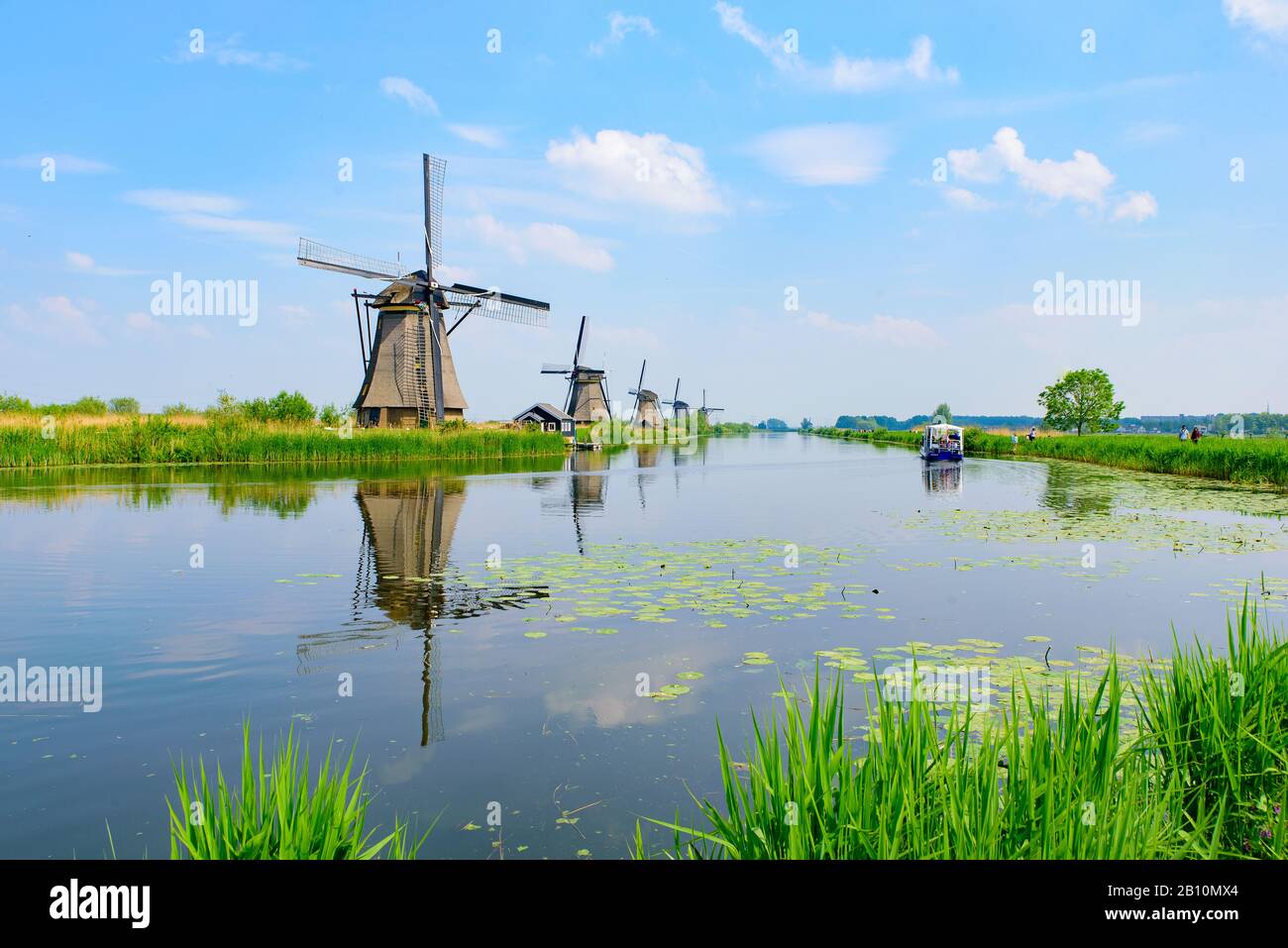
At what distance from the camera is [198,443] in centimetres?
3247

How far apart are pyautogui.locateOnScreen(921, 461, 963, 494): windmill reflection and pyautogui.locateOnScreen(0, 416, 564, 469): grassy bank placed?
23.3 metres

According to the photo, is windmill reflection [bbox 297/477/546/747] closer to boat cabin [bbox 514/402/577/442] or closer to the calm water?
the calm water

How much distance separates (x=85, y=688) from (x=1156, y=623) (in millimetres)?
9975

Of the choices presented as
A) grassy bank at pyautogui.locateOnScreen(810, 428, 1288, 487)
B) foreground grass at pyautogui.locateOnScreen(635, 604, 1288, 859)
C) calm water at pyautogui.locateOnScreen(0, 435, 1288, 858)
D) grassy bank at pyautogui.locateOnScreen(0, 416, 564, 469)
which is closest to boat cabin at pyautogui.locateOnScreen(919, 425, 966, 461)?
grassy bank at pyautogui.locateOnScreen(810, 428, 1288, 487)

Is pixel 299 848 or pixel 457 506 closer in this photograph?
pixel 299 848

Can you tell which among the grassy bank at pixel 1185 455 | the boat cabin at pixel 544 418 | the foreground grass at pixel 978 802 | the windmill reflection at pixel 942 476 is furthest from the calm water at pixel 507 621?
the boat cabin at pixel 544 418

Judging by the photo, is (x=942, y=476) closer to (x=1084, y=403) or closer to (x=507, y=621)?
(x=507, y=621)

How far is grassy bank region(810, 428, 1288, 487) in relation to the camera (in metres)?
25.8

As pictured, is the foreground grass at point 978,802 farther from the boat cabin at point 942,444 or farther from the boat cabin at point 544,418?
the boat cabin at point 544,418

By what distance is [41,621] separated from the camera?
812cm

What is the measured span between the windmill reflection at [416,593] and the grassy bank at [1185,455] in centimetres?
2669

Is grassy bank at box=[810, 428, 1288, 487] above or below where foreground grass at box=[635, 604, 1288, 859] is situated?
above
